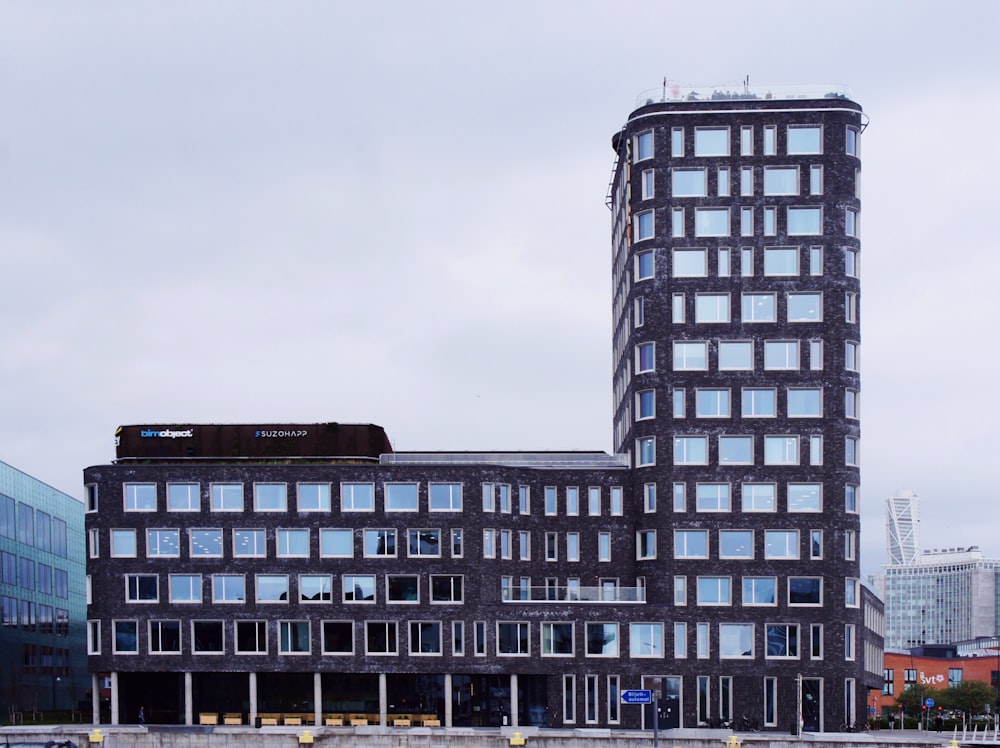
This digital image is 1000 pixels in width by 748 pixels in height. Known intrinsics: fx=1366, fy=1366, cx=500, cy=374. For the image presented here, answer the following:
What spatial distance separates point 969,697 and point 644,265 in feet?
285

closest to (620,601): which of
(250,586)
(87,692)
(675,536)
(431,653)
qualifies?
(675,536)

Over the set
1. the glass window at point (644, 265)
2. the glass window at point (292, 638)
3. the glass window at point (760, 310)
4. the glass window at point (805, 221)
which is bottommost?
the glass window at point (292, 638)

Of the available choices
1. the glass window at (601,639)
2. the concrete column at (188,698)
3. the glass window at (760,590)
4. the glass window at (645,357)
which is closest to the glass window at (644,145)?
the glass window at (645,357)

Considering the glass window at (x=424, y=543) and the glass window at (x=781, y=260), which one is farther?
the glass window at (x=781, y=260)

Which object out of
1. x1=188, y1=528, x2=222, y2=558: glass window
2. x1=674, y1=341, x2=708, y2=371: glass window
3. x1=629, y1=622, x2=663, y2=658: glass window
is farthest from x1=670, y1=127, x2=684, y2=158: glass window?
x1=188, y1=528, x2=222, y2=558: glass window

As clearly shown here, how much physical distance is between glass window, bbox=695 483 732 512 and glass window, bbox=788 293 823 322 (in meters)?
13.0

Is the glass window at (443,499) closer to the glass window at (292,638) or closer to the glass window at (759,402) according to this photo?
the glass window at (292,638)

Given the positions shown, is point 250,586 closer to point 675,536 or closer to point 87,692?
point 675,536

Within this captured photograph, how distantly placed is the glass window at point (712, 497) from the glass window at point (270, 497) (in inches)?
1156

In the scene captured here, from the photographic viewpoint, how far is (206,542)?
97.6 meters

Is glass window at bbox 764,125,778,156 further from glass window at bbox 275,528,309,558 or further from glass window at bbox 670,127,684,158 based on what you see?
glass window at bbox 275,528,309,558

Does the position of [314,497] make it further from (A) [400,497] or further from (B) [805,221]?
(B) [805,221]

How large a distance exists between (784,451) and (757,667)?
15093 mm

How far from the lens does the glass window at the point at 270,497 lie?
97.7m
